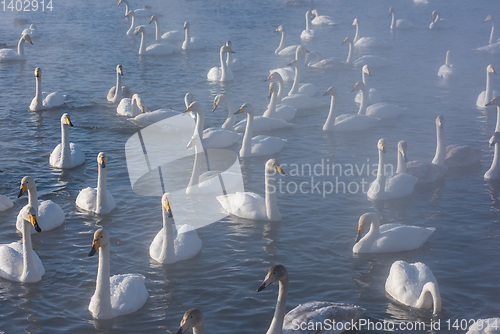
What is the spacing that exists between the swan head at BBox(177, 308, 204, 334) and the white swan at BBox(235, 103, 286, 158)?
28.3 ft

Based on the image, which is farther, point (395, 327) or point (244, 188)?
point (244, 188)

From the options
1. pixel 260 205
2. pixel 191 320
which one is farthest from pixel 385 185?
pixel 191 320

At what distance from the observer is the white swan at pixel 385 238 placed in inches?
422

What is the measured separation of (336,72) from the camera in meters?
25.8

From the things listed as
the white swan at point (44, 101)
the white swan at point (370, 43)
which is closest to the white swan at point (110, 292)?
the white swan at point (44, 101)

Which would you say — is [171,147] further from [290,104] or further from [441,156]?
[441,156]

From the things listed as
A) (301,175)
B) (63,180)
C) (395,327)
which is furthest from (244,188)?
(395,327)

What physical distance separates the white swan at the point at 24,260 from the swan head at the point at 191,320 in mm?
3639

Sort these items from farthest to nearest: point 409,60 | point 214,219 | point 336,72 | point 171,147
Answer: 1. point 409,60
2. point 336,72
3. point 171,147
4. point 214,219

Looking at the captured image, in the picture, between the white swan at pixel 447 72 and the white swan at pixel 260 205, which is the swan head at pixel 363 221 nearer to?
the white swan at pixel 260 205

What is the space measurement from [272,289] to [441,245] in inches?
143

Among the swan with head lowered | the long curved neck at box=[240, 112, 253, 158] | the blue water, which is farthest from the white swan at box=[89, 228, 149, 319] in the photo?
the swan with head lowered

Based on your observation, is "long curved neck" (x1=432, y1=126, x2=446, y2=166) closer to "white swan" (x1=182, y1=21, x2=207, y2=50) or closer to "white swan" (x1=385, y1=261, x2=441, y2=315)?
"white swan" (x1=385, y1=261, x2=441, y2=315)

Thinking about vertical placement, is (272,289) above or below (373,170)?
below
